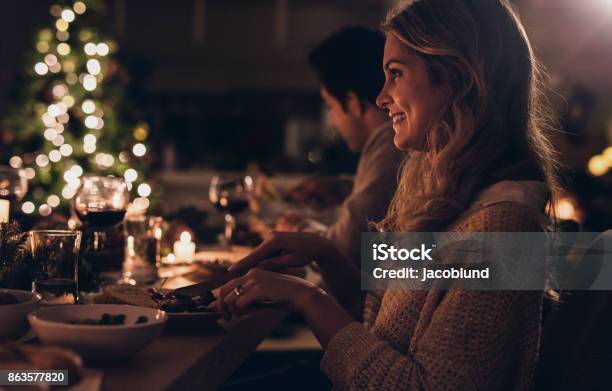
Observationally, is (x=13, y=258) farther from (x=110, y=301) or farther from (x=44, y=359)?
(x=44, y=359)

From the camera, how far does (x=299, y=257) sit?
4.73 feet

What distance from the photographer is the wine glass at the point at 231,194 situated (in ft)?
6.89

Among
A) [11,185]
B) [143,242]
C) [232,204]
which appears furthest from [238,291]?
[232,204]

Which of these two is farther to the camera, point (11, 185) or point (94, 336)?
point (11, 185)

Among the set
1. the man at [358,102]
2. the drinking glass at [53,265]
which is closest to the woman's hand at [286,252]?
the drinking glass at [53,265]

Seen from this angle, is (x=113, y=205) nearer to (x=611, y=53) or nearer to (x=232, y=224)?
(x=232, y=224)

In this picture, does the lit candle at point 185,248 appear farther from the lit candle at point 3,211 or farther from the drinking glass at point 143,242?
Answer: the lit candle at point 3,211

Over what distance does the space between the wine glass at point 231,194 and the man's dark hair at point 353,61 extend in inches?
16.4

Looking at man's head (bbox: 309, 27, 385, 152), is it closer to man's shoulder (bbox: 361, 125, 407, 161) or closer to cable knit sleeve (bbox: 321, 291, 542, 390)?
man's shoulder (bbox: 361, 125, 407, 161)

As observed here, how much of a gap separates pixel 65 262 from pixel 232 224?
1.06 meters

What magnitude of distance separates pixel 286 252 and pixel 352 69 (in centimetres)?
94

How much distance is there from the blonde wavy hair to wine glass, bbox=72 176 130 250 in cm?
60

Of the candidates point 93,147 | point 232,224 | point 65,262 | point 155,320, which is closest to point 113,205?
point 65,262

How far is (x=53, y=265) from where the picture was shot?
1123 mm
